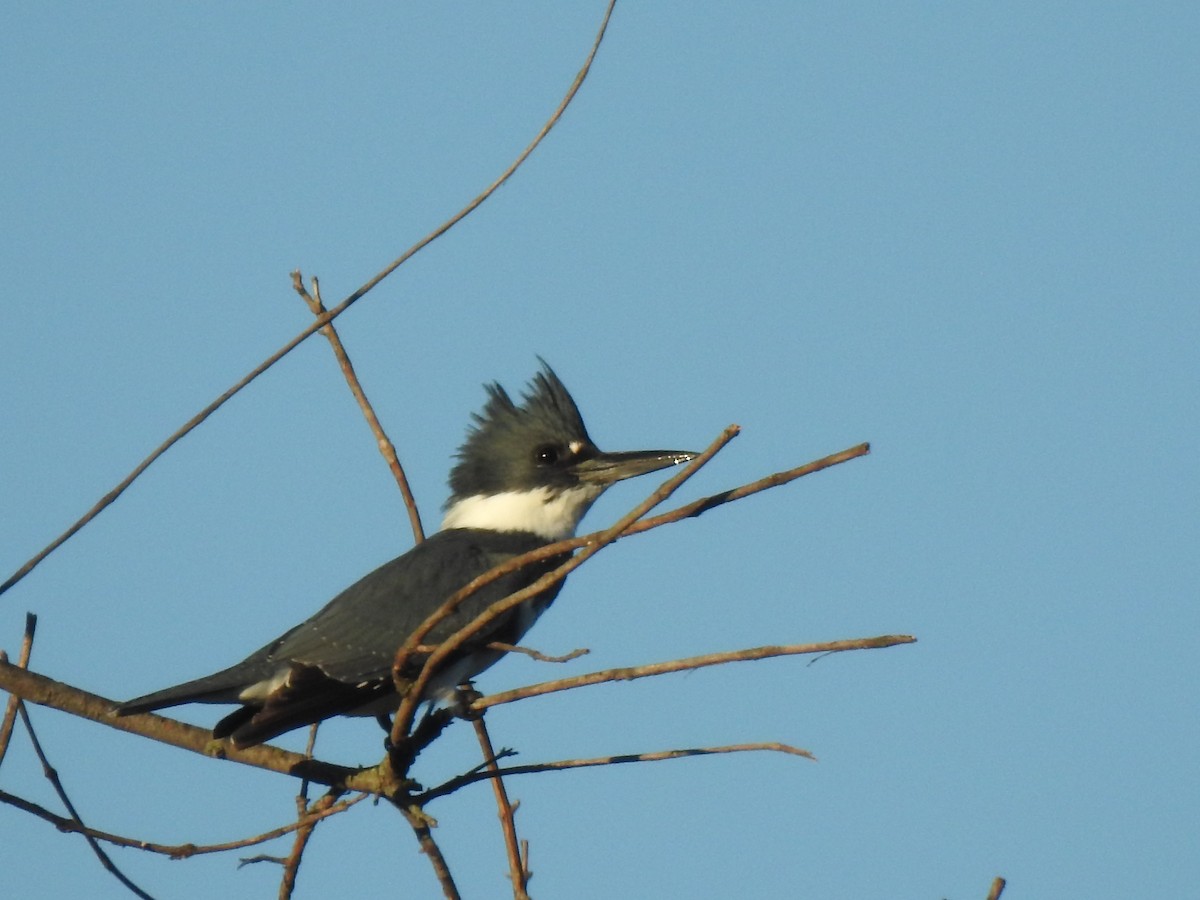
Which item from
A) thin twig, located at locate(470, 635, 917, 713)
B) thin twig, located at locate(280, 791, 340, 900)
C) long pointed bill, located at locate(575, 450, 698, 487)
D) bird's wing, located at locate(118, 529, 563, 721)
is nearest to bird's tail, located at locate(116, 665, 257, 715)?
bird's wing, located at locate(118, 529, 563, 721)

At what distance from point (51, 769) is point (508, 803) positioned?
942 millimetres

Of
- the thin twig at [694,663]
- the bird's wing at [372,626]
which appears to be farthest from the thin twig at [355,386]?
the thin twig at [694,663]

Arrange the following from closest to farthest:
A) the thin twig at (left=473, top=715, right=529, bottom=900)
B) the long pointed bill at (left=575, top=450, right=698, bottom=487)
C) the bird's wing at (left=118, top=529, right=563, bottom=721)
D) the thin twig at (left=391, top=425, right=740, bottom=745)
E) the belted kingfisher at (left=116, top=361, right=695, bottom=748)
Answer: the thin twig at (left=391, top=425, right=740, bottom=745) < the thin twig at (left=473, top=715, right=529, bottom=900) < the belted kingfisher at (left=116, top=361, right=695, bottom=748) < the bird's wing at (left=118, top=529, right=563, bottom=721) < the long pointed bill at (left=575, top=450, right=698, bottom=487)

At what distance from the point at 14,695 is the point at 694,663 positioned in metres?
1.53

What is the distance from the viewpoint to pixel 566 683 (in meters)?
2.31

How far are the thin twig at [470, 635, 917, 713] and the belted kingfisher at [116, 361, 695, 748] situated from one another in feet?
2.34

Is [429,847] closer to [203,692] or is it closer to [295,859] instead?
[295,859]

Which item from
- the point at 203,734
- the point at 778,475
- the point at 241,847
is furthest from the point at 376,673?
the point at 778,475

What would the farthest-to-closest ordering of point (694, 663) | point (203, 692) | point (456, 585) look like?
1. point (456, 585)
2. point (203, 692)
3. point (694, 663)

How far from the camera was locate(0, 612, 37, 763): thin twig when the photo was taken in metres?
2.99

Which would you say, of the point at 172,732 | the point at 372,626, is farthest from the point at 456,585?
the point at 172,732

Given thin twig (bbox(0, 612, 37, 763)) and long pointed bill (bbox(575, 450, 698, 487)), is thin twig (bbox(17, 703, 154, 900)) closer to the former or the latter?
thin twig (bbox(0, 612, 37, 763))

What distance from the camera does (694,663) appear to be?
2.23 metres

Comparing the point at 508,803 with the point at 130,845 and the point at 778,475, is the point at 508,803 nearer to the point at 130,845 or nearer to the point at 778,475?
the point at 130,845
